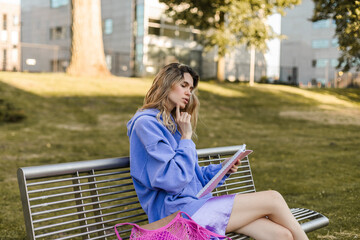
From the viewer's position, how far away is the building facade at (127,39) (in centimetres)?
3425

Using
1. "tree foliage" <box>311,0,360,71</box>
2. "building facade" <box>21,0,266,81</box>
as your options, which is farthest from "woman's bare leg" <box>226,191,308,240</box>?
"building facade" <box>21,0,266,81</box>

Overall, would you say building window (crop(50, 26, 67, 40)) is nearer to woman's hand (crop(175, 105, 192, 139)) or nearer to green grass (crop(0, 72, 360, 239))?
green grass (crop(0, 72, 360, 239))

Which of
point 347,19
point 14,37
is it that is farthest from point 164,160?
point 14,37

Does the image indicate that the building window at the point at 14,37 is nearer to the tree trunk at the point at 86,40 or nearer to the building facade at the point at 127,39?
the building facade at the point at 127,39

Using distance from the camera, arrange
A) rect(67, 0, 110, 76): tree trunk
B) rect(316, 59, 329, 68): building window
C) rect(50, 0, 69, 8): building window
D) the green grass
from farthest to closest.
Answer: rect(316, 59, 329, 68): building window < rect(50, 0, 69, 8): building window < rect(67, 0, 110, 76): tree trunk < the green grass

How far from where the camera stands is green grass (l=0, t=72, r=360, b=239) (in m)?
6.42

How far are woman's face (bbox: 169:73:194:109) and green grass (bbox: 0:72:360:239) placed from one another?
7.94ft

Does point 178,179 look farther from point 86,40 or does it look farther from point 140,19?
point 140,19

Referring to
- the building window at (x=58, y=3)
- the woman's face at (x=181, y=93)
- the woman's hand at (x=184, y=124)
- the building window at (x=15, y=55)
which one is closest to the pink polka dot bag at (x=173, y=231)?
the woman's hand at (x=184, y=124)

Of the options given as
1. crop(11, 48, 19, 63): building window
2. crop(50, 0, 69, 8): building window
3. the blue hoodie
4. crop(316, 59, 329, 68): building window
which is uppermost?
crop(50, 0, 69, 8): building window

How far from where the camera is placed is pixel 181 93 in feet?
10.3

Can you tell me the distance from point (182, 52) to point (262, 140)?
26.1 meters

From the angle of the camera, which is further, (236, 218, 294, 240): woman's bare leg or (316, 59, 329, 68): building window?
(316, 59, 329, 68): building window

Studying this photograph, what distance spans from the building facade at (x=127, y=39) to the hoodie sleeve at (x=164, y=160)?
2849 cm
